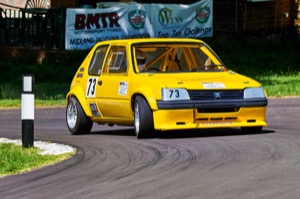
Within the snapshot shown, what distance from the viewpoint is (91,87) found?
16031mm

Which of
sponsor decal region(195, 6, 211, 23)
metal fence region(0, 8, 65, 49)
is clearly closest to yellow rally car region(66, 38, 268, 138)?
metal fence region(0, 8, 65, 49)

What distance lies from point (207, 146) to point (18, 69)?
18660 millimetres

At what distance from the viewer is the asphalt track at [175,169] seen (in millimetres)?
9422

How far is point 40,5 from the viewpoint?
38.1 meters

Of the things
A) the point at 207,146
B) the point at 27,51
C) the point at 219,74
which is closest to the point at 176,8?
the point at 27,51

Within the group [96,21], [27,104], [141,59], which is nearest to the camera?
[27,104]

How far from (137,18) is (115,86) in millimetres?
17519

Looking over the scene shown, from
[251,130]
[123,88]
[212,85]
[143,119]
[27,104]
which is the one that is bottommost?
[251,130]

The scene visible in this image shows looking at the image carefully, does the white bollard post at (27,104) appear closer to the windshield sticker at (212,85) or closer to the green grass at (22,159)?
the green grass at (22,159)

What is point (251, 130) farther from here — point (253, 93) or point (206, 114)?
point (206, 114)

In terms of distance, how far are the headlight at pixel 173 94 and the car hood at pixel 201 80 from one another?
0.08 meters

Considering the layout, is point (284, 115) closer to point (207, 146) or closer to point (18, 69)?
point (207, 146)

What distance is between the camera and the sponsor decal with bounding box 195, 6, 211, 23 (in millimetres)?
34281

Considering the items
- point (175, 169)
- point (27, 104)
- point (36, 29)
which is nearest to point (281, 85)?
point (36, 29)
